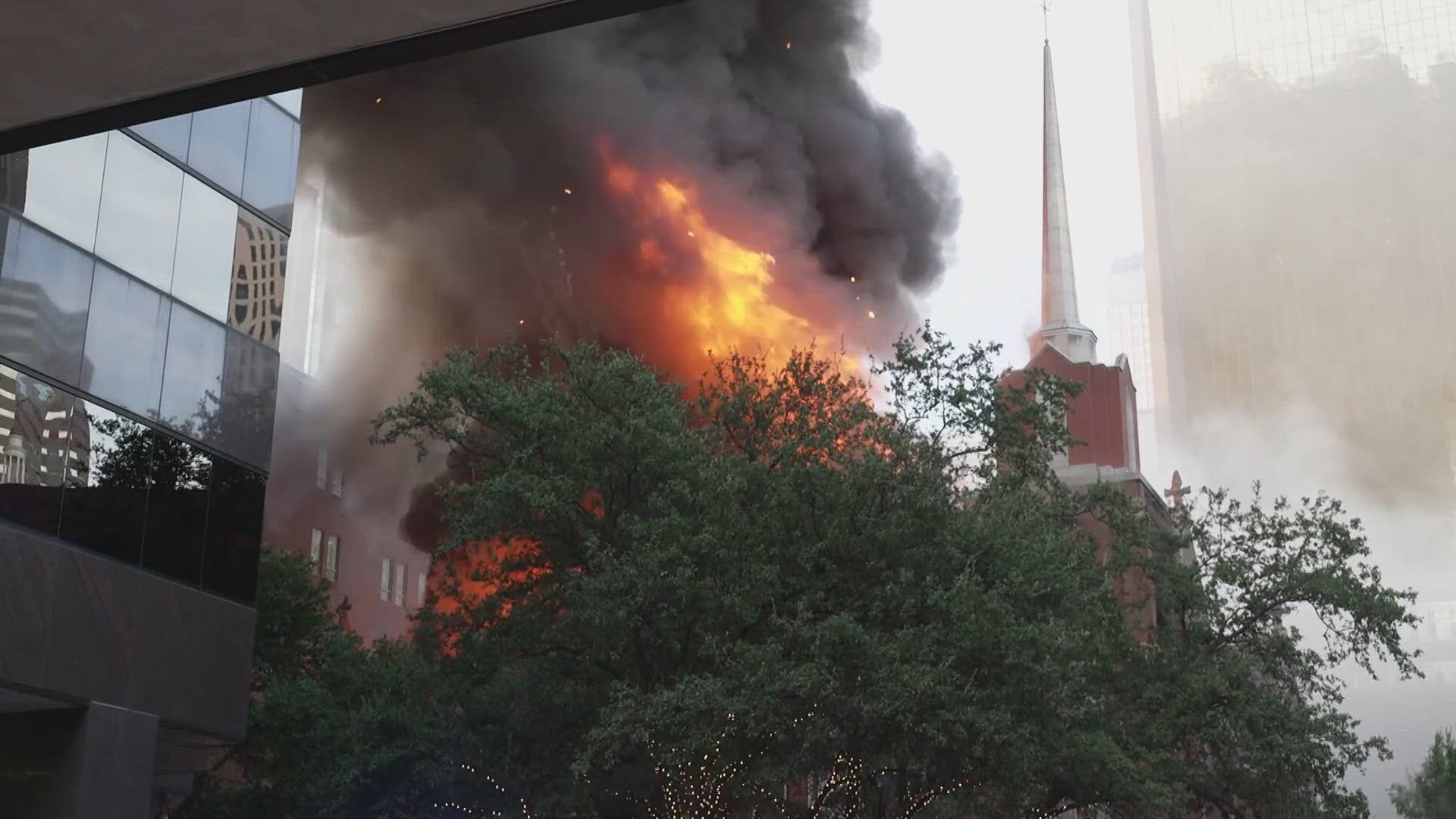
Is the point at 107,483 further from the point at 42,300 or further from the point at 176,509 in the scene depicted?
the point at 42,300

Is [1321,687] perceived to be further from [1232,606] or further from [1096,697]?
[1096,697]

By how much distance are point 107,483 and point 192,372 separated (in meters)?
2.93

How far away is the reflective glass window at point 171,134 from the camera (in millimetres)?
25094

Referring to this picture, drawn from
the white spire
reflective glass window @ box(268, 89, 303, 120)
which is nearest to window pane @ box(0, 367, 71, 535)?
reflective glass window @ box(268, 89, 303, 120)

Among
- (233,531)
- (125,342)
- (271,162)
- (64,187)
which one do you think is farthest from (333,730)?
(64,187)

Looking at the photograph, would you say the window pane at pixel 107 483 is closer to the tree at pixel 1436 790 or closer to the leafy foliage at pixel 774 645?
the leafy foliage at pixel 774 645

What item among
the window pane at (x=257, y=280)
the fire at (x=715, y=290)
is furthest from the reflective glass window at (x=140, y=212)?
the fire at (x=715, y=290)

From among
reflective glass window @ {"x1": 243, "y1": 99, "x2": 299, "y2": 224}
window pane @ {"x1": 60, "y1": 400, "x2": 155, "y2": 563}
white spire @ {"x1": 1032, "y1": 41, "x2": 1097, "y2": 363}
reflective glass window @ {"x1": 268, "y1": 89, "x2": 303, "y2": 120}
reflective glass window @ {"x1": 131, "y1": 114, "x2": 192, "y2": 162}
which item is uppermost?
white spire @ {"x1": 1032, "y1": 41, "x2": 1097, "y2": 363}

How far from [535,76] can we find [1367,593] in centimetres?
5116

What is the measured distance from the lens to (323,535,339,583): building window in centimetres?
6806

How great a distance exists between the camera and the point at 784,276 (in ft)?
222

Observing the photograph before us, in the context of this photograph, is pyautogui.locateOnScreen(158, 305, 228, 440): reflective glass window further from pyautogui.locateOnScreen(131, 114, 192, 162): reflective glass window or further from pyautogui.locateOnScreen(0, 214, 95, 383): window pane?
pyautogui.locateOnScreen(131, 114, 192, 162): reflective glass window

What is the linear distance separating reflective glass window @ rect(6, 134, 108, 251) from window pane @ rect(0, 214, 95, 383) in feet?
0.91

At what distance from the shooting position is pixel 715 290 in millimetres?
66938
